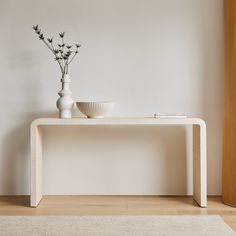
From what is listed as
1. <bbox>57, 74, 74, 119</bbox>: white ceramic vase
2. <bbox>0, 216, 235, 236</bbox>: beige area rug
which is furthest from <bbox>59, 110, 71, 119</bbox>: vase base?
<bbox>0, 216, 235, 236</bbox>: beige area rug

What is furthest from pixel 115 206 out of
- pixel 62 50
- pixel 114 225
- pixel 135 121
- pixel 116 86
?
pixel 62 50

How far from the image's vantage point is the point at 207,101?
11.0 feet

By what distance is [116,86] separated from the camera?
3.38 meters

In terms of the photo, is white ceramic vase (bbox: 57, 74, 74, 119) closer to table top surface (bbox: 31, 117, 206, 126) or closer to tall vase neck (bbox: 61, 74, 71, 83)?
tall vase neck (bbox: 61, 74, 71, 83)

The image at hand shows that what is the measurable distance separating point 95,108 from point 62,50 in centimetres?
64

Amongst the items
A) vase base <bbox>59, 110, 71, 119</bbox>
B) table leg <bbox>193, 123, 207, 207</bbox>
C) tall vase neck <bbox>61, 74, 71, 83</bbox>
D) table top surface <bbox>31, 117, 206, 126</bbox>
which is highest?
tall vase neck <bbox>61, 74, 71, 83</bbox>

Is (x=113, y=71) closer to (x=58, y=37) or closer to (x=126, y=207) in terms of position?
(x=58, y=37)

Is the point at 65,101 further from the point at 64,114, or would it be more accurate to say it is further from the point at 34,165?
the point at 34,165

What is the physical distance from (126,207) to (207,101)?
1114 millimetres

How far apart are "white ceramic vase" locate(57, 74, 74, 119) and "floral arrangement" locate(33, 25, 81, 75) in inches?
4.2

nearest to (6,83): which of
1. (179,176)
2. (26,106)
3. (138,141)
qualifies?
(26,106)

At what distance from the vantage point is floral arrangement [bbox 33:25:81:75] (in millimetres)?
3230

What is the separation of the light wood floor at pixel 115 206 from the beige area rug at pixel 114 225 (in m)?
0.14

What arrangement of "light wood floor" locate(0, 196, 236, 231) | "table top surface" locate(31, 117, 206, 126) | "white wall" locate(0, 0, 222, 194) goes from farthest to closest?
1. "white wall" locate(0, 0, 222, 194)
2. "table top surface" locate(31, 117, 206, 126)
3. "light wood floor" locate(0, 196, 236, 231)
